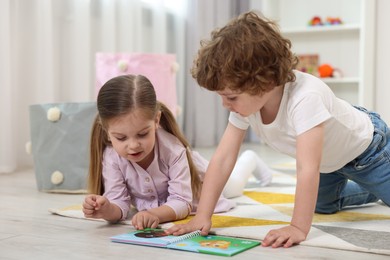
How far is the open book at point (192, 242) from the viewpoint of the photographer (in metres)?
0.97

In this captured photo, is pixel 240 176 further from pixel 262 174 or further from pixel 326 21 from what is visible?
pixel 326 21

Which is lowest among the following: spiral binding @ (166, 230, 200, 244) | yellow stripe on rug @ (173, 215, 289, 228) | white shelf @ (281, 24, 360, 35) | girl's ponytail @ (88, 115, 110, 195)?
yellow stripe on rug @ (173, 215, 289, 228)

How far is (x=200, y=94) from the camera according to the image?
356 centimetres

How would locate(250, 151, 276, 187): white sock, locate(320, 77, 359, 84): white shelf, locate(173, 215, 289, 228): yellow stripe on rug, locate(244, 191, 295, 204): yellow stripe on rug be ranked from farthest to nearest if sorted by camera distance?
locate(320, 77, 359, 84): white shelf < locate(250, 151, 276, 187): white sock < locate(244, 191, 295, 204): yellow stripe on rug < locate(173, 215, 289, 228): yellow stripe on rug

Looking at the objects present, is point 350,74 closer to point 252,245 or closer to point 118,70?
point 118,70

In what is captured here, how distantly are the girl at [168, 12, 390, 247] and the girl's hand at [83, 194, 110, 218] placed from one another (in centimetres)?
16

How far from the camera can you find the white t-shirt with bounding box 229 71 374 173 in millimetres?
1043

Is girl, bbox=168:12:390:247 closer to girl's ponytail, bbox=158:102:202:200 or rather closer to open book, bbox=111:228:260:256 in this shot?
open book, bbox=111:228:260:256

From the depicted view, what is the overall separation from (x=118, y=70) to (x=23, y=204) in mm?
779

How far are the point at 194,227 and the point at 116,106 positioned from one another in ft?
0.96

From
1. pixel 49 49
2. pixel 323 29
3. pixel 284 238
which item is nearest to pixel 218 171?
pixel 284 238

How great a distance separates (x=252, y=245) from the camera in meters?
1.01

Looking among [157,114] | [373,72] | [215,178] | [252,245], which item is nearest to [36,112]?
[157,114]

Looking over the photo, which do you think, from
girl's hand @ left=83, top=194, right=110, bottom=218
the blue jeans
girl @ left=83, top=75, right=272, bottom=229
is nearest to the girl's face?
girl @ left=83, top=75, right=272, bottom=229
